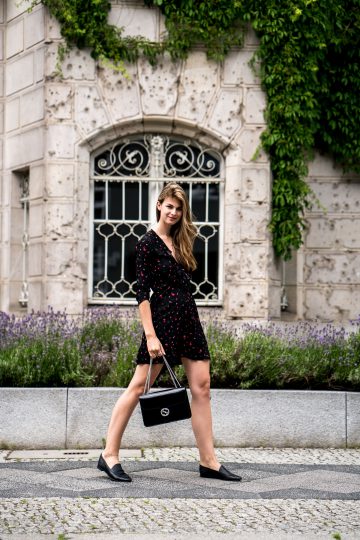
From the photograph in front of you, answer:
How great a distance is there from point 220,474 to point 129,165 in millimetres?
5681

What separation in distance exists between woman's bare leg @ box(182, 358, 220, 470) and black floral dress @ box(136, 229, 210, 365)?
70mm

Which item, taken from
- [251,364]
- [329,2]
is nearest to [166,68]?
[329,2]

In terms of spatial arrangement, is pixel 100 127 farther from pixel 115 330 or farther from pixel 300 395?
pixel 300 395

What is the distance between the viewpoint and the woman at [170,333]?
6672 mm

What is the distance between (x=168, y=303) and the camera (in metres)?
6.73

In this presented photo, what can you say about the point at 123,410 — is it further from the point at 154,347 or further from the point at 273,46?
the point at 273,46

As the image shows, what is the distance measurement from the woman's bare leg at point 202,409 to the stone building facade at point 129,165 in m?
4.67

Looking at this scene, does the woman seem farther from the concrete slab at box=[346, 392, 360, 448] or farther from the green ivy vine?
the green ivy vine

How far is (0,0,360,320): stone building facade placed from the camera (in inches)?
448

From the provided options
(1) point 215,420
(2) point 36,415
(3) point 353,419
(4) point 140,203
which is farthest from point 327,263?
(2) point 36,415

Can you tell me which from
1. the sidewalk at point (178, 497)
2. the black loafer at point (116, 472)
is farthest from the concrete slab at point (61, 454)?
the black loafer at point (116, 472)

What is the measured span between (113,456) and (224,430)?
1.66 m

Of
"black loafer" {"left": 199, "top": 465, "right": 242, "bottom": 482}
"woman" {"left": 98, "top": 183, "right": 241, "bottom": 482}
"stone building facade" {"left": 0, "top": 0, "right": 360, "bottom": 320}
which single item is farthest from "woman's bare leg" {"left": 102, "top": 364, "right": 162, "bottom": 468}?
"stone building facade" {"left": 0, "top": 0, "right": 360, "bottom": 320}

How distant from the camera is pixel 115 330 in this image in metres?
9.31
